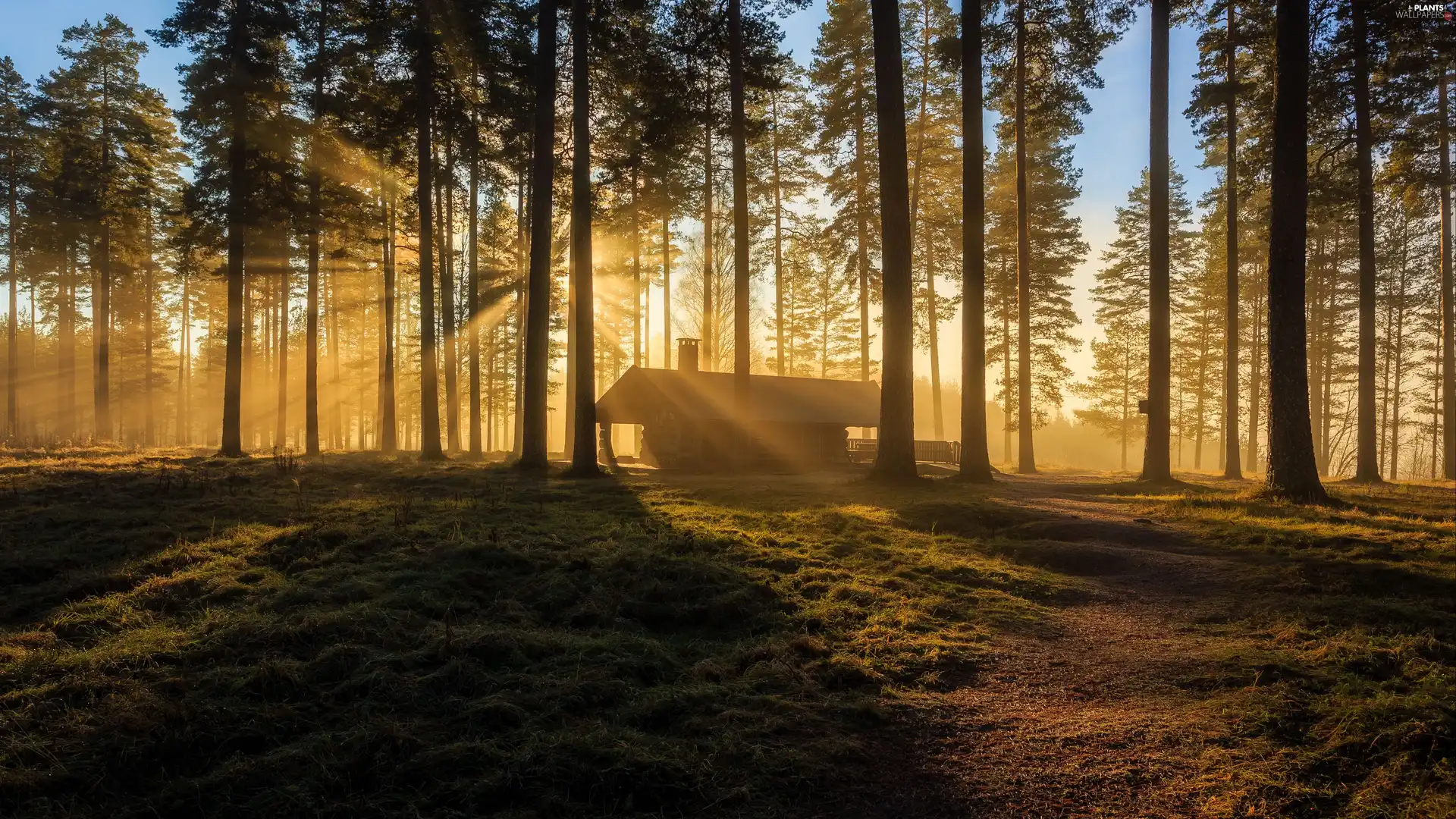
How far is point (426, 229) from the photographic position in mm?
22922

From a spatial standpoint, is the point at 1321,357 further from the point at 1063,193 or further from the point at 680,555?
the point at 680,555

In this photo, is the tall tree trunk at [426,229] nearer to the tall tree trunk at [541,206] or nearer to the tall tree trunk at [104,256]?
the tall tree trunk at [541,206]

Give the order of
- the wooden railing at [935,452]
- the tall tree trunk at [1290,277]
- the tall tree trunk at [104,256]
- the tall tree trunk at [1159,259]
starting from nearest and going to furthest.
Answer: the tall tree trunk at [1290,277] → the tall tree trunk at [1159,259] → the tall tree trunk at [104,256] → the wooden railing at [935,452]

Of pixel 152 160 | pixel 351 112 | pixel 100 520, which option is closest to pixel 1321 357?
pixel 351 112

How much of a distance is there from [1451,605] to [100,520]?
50.7 feet

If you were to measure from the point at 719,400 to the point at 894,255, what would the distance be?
12553 millimetres

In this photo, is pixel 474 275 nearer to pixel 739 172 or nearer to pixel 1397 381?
pixel 739 172

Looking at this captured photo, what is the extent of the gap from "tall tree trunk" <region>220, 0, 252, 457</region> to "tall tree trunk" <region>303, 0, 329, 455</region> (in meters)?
1.99

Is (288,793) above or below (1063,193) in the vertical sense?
below

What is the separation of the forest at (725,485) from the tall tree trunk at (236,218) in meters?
0.14

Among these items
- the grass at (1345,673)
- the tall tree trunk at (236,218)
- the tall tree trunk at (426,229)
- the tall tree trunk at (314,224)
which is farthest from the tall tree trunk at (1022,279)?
the tall tree trunk at (236,218)

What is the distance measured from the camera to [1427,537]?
8594 millimetres

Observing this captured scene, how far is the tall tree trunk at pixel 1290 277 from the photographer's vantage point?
11758 millimetres

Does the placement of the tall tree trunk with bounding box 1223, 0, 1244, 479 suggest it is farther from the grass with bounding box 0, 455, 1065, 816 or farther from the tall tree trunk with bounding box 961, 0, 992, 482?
the grass with bounding box 0, 455, 1065, 816
